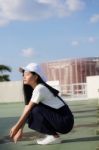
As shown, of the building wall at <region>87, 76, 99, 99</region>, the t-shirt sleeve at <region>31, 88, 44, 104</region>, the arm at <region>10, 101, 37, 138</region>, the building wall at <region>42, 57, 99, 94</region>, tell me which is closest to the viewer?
the arm at <region>10, 101, 37, 138</region>

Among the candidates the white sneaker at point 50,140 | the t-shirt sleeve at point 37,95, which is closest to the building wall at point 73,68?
the white sneaker at point 50,140

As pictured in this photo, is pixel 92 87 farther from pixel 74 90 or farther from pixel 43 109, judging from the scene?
pixel 43 109

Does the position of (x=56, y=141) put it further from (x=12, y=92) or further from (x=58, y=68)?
(x=58, y=68)

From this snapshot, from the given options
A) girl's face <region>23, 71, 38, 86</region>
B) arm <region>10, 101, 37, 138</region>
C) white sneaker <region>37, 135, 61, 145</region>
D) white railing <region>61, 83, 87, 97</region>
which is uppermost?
girl's face <region>23, 71, 38, 86</region>

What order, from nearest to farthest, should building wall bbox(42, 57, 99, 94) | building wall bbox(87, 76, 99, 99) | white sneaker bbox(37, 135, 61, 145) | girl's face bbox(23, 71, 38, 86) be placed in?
girl's face bbox(23, 71, 38, 86) < white sneaker bbox(37, 135, 61, 145) < building wall bbox(87, 76, 99, 99) < building wall bbox(42, 57, 99, 94)

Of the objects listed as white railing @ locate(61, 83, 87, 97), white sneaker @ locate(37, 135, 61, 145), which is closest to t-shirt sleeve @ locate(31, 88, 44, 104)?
white sneaker @ locate(37, 135, 61, 145)

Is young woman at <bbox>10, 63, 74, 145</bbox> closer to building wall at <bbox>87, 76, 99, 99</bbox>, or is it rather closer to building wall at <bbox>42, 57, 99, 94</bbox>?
building wall at <bbox>87, 76, 99, 99</bbox>

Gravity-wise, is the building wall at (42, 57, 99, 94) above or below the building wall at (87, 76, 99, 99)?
above

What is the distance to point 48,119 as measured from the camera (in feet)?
17.0

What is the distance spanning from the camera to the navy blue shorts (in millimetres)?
5156

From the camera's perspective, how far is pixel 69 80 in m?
28.9

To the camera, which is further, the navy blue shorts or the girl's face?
the girl's face

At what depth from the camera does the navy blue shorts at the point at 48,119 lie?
5156mm

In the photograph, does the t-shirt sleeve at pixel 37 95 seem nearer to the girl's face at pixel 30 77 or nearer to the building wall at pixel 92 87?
the girl's face at pixel 30 77
